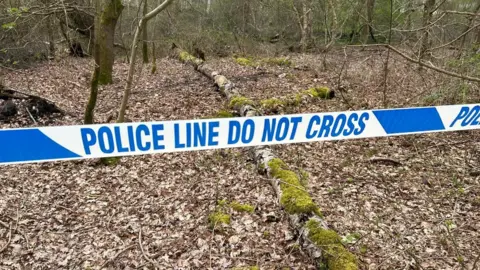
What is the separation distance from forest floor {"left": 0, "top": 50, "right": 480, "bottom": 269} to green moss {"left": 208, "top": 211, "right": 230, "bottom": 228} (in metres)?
0.09

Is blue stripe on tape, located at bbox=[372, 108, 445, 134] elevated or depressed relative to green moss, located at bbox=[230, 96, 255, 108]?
elevated

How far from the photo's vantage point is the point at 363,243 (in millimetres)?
3635

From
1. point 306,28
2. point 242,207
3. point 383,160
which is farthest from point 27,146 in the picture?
point 306,28

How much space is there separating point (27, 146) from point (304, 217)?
2.86 metres

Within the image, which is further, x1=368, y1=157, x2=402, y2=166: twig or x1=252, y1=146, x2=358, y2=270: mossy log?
x1=368, y1=157, x2=402, y2=166: twig

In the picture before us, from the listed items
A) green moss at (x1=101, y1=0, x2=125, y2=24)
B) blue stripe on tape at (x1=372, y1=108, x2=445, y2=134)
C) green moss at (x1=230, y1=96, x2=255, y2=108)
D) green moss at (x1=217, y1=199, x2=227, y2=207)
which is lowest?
green moss at (x1=217, y1=199, x2=227, y2=207)

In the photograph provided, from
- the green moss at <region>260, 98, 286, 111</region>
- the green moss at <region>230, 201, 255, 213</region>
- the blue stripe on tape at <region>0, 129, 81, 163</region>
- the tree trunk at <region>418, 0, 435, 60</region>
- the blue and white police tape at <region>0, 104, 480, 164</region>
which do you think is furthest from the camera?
the green moss at <region>260, 98, 286, 111</region>

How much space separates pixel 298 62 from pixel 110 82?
8.20 metres

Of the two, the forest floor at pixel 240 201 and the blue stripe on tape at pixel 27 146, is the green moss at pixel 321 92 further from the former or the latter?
the blue stripe on tape at pixel 27 146

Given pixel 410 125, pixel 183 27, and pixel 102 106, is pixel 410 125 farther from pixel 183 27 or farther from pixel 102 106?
pixel 183 27

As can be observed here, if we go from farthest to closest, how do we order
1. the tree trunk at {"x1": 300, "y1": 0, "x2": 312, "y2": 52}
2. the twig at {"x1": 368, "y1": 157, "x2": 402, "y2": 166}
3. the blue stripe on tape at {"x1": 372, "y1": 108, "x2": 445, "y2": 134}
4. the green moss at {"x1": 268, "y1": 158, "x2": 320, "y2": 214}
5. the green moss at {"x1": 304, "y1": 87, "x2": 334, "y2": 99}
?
the tree trunk at {"x1": 300, "y1": 0, "x2": 312, "y2": 52}
the green moss at {"x1": 304, "y1": 87, "x2": 334, "y2": 99}
the twig at {"x1": 368, "y1": 157, "x2": 402, "y2": 166}
the green moss at {"x1": 268, "y1": 158, "x2": 320, "y2": 214}
the blue stripe on tape at {"x1": 372, "y1": 108, "x2": 445, "y2": 134}

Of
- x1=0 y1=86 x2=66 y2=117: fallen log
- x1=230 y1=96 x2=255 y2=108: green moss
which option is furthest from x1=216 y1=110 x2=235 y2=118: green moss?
x1=0 y1=86 x2=66 y2=117: fallen log

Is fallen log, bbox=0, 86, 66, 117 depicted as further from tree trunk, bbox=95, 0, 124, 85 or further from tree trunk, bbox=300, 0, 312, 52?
tree trunk, bbox=300, 0, 312, 52

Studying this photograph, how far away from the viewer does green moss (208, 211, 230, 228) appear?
4.06 metres
